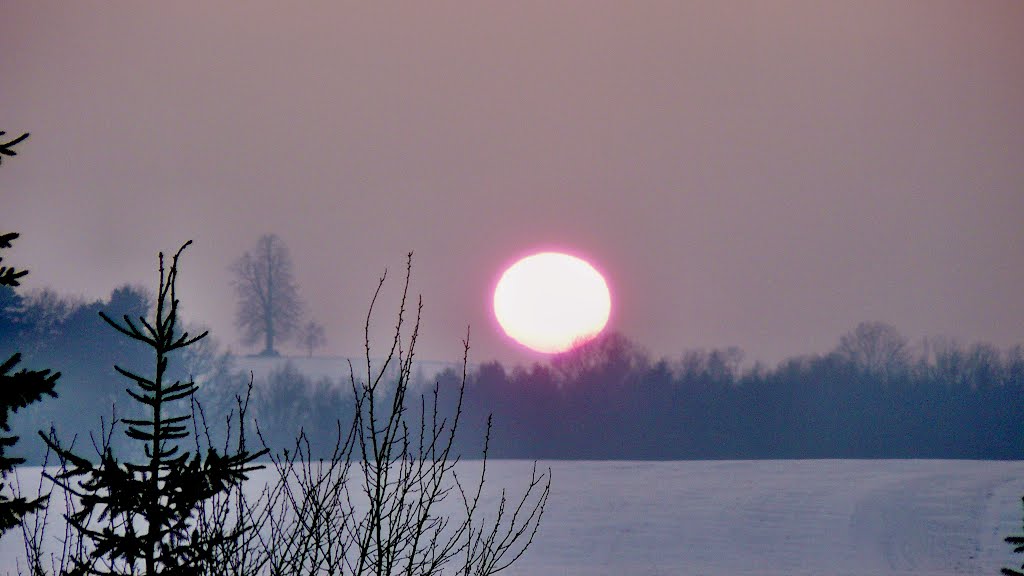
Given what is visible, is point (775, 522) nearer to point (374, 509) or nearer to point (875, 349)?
point (374, 509)

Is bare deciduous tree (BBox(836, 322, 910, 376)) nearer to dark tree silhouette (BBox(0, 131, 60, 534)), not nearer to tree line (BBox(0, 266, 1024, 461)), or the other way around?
tree line (BBox(0, 266, 1024, 461))

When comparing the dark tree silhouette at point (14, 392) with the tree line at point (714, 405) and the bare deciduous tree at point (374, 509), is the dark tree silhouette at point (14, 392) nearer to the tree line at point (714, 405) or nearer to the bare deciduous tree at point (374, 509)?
the bare deciduous tree at point (374, 509)

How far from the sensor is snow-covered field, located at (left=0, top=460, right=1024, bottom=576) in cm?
2584

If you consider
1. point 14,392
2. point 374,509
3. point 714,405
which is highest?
point 14,392

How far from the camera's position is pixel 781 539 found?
29.6m

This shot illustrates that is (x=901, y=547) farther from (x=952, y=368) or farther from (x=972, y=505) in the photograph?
(x=952, y=368)

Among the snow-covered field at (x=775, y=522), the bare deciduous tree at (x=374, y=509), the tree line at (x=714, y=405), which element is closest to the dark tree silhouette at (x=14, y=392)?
the bare deciduous tree at (x=374, y=509)

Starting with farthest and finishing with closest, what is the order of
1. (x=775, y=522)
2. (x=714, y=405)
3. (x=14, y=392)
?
(x=714, y=405) < (x=775, y=522) < (x=14, y=392)

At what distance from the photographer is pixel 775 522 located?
32.5 m

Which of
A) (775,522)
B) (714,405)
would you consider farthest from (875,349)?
(775,522)

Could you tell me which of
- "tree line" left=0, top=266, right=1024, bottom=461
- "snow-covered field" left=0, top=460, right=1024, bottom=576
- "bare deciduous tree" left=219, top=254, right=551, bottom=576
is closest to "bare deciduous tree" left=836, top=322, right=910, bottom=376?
"tree line" left=0, top=266, right=1024, bottom=461

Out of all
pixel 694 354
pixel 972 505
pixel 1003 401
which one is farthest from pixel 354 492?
pixel 1003 401

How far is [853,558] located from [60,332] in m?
39.8

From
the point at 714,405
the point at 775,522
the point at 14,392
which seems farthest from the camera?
the point at 714,405
